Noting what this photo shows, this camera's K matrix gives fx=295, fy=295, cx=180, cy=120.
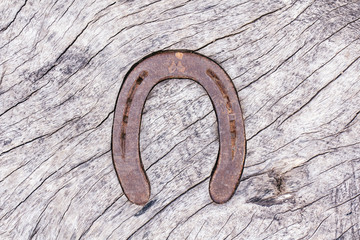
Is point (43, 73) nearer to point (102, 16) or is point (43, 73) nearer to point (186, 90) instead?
point (102, 16)

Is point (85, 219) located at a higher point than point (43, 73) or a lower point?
lower

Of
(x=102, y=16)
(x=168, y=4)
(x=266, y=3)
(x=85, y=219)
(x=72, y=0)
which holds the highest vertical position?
(x=72, y=0)

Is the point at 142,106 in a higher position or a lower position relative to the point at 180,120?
higher

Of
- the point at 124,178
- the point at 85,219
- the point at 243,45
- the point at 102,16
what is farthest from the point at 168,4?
the point at 85,219
